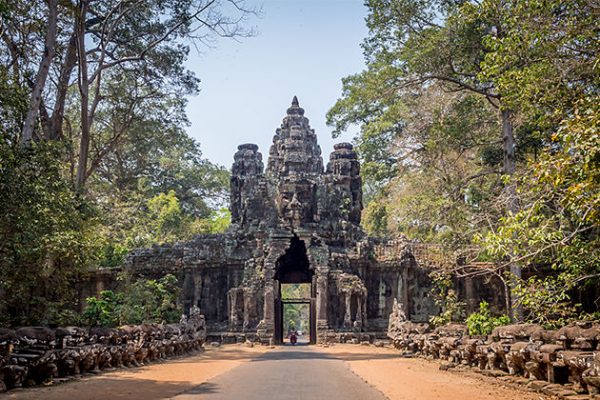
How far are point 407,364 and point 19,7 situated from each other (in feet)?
45.0

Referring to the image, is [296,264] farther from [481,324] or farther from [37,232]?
[37,232]

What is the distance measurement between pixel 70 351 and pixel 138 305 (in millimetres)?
8744

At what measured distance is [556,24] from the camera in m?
10.5

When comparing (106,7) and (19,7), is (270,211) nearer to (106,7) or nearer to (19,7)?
(106,7)

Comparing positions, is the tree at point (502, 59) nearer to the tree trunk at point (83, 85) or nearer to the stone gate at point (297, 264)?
the stone gate at point (297, 264)

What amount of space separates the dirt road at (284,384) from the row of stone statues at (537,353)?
0.50 metres

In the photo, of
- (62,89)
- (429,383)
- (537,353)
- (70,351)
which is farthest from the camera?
(62,89)

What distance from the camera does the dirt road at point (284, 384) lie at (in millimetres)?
8008

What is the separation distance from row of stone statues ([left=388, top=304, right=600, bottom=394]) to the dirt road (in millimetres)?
498

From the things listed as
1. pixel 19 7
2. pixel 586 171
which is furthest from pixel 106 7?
pixel 586 171

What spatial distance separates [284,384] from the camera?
927 cm

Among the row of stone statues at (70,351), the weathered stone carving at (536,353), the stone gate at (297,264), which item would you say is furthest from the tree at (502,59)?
the row of stone statues at (70,351)

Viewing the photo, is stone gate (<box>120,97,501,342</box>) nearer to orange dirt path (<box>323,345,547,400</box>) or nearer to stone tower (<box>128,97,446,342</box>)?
stone tower (<box>128,97,446,342</box>)

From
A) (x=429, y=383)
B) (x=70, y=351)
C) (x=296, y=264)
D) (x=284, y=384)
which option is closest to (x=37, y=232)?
(x=70, y=351)
